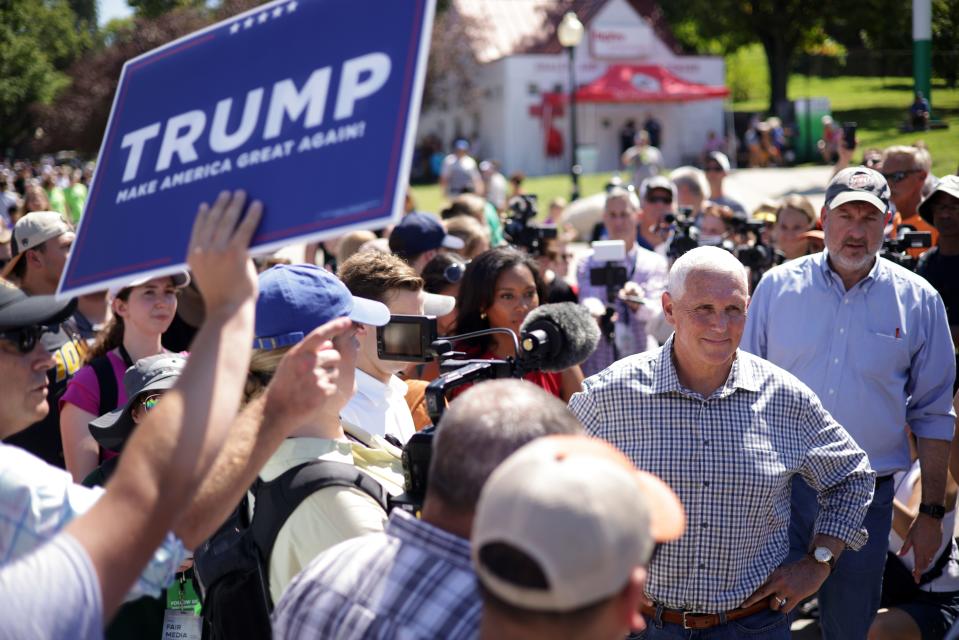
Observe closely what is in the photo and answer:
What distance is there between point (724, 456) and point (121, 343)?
271cm

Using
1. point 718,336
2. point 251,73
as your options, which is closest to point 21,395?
point 251,73

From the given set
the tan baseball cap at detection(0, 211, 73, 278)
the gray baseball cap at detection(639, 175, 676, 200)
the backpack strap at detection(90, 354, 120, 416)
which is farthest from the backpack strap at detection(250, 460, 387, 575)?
the gray baseball cap at detection(639, 175, 676, 200)

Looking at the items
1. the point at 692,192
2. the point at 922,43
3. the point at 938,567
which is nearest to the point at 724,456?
the point at 938,567

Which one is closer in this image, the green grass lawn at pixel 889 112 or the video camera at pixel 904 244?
the video camera at pixel 904 244

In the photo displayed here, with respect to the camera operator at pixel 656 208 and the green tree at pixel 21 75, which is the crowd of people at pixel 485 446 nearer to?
the camera operator at pixel 656 208

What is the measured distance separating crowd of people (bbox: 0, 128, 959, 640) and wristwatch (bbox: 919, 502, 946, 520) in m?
0.01

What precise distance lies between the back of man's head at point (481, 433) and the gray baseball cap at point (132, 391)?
1.75 metres

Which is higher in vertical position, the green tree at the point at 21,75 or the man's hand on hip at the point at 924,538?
the green tree at the point at 21,75

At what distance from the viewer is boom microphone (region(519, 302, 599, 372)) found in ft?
9.86

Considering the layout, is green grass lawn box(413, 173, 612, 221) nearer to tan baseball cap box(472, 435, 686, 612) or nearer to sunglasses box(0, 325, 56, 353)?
sunglasses box(0, 325, 56, 353)

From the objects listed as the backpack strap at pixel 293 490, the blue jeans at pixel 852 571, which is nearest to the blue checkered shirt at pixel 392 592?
the backpack strap at pixel 293 490

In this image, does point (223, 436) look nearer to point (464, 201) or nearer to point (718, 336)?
point (718, 336)

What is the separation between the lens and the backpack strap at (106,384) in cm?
425

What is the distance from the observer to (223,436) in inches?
71.2
